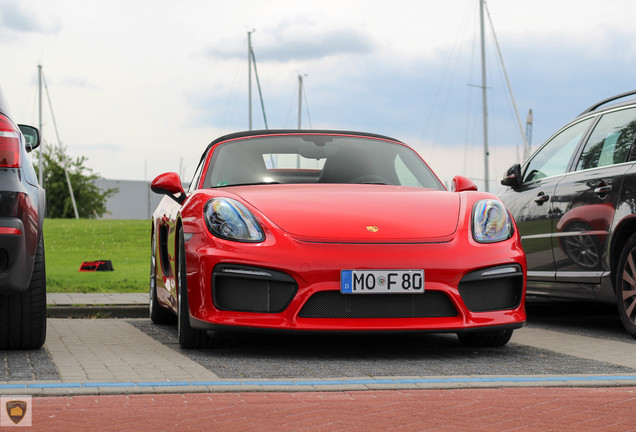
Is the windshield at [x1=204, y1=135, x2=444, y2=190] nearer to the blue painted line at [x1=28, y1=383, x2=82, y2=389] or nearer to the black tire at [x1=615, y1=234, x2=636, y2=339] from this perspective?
the black tire at [x1=615, y1=234, x2=636, y2=339]

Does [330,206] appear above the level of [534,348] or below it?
above

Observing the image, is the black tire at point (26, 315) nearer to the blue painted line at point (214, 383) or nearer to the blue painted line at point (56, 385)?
the blue painted line at point (56, 385)

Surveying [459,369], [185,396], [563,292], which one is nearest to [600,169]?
[563,292]

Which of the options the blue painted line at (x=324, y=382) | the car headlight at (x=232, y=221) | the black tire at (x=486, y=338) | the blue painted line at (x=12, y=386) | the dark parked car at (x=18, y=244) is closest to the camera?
the blue painted line at (x=12, y=386)

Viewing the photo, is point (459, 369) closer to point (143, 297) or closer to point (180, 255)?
point (180, 255)

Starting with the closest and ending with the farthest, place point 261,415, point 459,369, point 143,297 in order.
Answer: point 261,415 → point 459,369 → point 143,297

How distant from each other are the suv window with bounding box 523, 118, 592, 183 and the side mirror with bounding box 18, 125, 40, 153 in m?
4.24

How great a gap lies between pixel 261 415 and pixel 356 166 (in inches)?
125

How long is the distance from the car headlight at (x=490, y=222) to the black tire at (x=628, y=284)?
1291 mm

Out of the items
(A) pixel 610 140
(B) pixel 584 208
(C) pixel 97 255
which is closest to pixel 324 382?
(B) pixel 584 208

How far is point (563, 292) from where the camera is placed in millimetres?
7695

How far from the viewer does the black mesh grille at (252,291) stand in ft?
17.6

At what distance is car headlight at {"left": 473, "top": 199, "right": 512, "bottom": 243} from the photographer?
572 centimetres

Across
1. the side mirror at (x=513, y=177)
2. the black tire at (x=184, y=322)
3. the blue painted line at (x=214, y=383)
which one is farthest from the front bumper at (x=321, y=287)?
the side mirror at (x=513, y=177)
